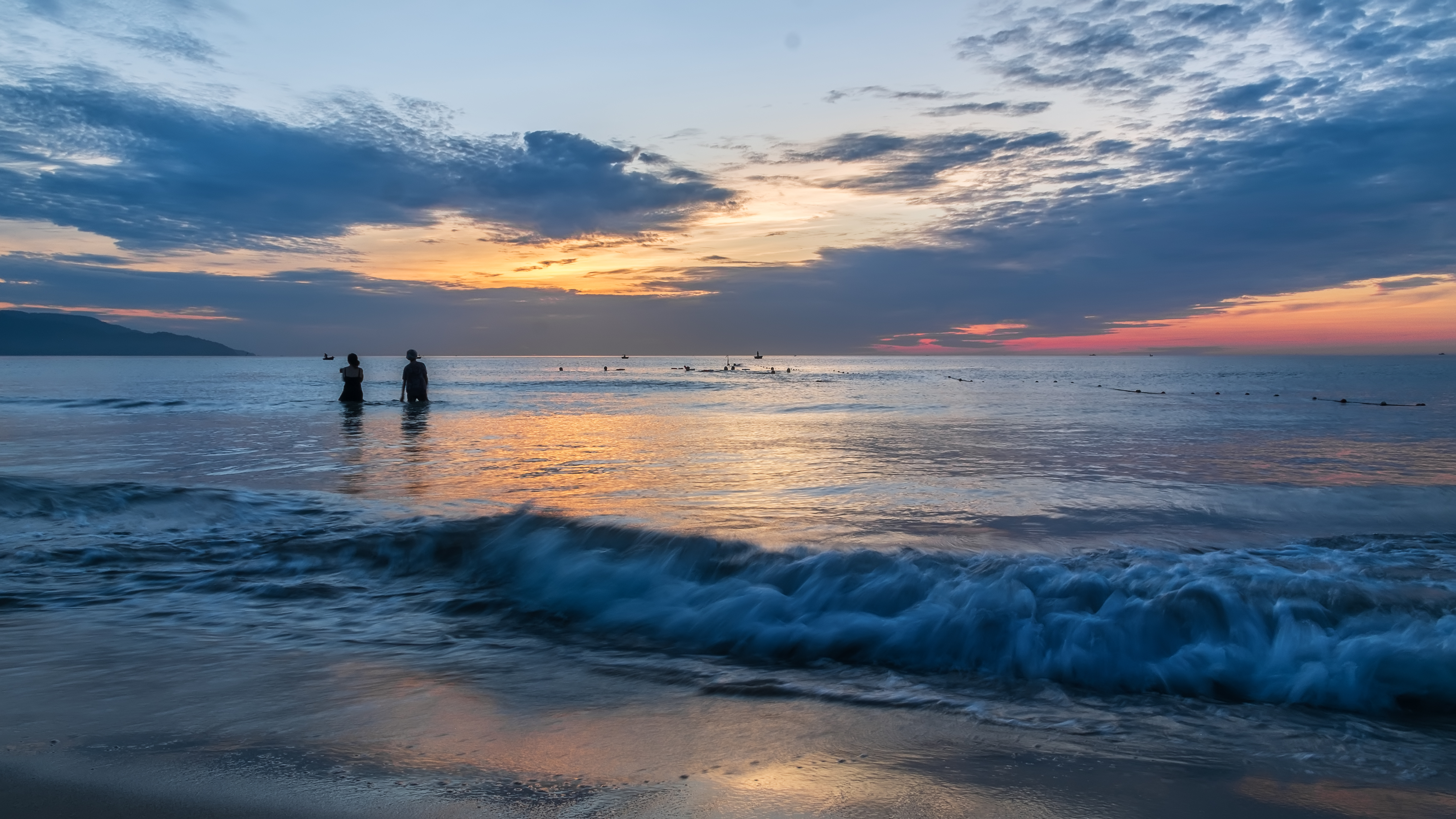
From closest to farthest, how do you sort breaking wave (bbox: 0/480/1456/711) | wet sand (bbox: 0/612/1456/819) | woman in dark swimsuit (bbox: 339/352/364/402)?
wet sand (bbox: 0/612/1456/819) → breaking wave (bbox: 0/480/1456/711) → woman in dark swimsuit (bbox: 339/352/364/402)

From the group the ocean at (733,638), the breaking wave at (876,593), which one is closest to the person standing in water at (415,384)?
the ocean at (733,638)

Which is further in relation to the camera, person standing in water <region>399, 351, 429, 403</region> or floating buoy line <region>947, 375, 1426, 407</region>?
floating buoy line <region>947, 375, 1426, 407</region>

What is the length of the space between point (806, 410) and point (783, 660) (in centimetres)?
2832

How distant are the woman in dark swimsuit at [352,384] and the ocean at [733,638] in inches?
551

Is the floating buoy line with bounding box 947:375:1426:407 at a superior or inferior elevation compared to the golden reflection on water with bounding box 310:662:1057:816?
superior

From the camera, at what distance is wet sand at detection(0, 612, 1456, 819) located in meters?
3.49

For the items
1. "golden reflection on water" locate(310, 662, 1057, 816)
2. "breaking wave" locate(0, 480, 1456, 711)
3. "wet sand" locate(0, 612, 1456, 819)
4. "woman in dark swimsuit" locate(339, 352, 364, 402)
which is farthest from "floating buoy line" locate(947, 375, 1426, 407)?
"woman in dark swimsuit" locate(339, 352, 364, 402)

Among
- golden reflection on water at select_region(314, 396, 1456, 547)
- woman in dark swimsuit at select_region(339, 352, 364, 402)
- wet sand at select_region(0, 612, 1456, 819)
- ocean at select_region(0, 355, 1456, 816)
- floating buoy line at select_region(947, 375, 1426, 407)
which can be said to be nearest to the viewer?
wet sand at select_region(0, 612, 1456, 819)

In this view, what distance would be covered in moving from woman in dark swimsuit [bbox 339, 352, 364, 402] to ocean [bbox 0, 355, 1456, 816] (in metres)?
14.0

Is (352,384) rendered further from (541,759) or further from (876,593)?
(541,759)

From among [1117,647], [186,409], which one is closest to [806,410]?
[186,409]

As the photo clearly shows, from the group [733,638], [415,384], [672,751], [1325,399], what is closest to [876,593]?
[733,638]

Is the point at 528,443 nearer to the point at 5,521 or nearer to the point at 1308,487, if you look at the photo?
the point at 5,521

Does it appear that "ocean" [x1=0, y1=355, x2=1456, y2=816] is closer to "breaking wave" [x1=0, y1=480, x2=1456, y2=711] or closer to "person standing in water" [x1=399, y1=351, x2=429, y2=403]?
"breaking wave" [x1=0, y1=480, x2=1456, y2=711]
